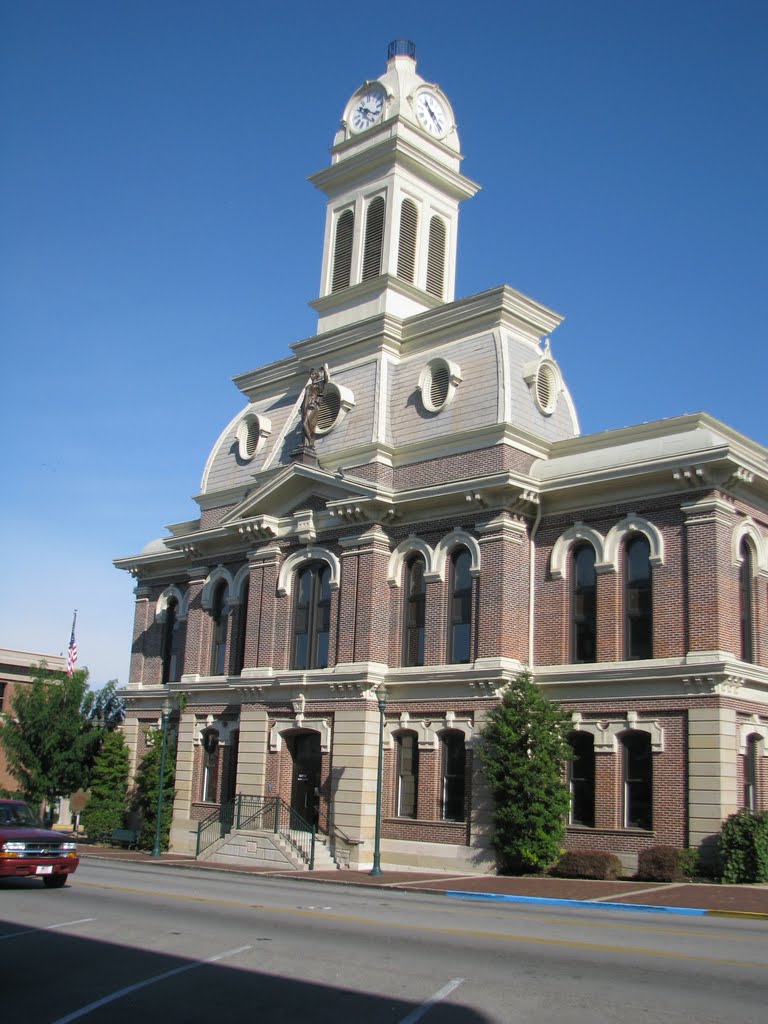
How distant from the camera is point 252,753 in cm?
3641

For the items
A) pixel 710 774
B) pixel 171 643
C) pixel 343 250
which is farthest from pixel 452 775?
pixel 343 250

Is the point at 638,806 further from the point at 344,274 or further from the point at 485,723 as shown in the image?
the point at 344,274

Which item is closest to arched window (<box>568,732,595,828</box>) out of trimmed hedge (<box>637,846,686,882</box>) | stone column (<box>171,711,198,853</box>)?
trimmed hedge (<box>637,846,686,882</box>)

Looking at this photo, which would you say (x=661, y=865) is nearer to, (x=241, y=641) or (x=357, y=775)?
(x=357, y=775)

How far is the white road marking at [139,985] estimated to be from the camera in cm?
1061

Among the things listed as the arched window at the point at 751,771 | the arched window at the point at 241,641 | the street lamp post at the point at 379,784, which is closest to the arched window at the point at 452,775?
the street lamp post at the point at 379,784

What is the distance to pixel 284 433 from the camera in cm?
3959

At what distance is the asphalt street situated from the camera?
10.8 metres

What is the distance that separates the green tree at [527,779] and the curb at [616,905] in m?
4.59

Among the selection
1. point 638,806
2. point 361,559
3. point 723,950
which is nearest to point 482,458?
point 361,559

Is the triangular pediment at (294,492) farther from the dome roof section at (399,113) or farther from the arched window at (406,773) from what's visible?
the dome roof section at (399,113)

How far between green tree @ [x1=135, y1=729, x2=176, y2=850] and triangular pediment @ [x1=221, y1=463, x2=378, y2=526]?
27.0ft

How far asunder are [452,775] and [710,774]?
24.9 feet

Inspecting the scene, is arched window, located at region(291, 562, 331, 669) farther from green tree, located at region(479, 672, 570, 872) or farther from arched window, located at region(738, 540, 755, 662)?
arched window, located at region(738, 540, 755, 662)
